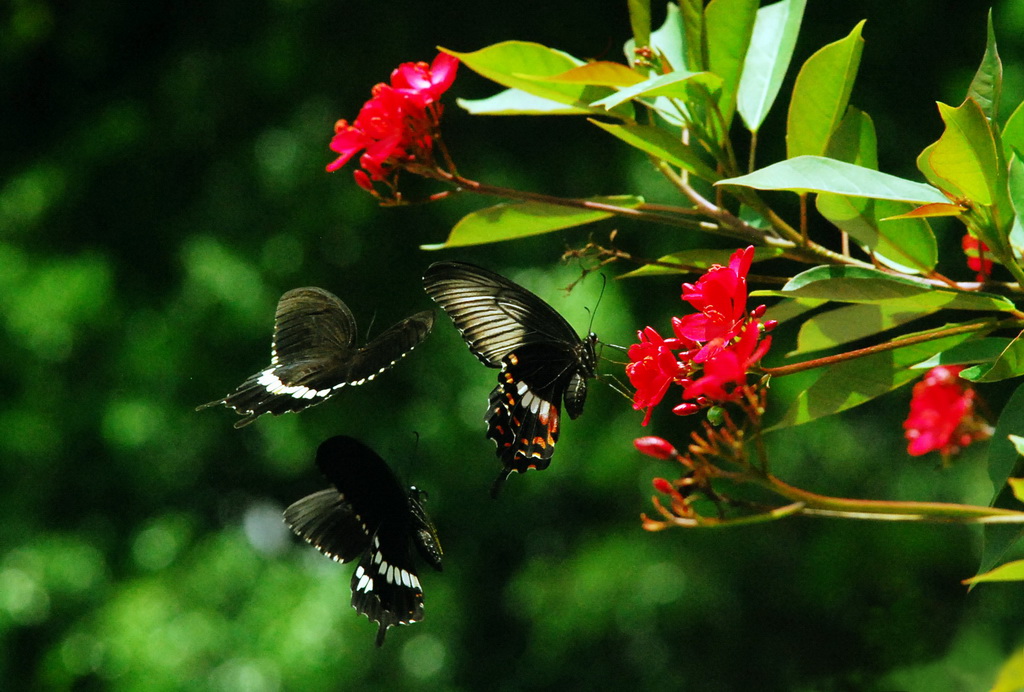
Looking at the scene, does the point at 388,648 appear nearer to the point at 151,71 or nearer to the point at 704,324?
the point at 151,71

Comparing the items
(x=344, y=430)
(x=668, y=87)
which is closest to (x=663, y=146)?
(x=668, y=87)

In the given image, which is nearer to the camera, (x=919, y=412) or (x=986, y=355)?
(x=986, y=355)

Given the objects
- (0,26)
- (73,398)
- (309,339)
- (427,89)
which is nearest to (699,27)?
(427,89)

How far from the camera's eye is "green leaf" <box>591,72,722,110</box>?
78 centimetres

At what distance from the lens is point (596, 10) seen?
3406 mm

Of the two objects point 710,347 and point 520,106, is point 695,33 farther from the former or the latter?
point 710,347

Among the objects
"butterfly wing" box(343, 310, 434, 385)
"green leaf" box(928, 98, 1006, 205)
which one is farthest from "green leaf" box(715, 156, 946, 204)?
"butterfly wing" box(343, 310, 434, 385)

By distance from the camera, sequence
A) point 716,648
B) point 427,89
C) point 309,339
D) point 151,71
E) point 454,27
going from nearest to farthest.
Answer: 1. point 427,89
2. point 309,339
3. point 716,648
4. point 454,27
5. point 151,71

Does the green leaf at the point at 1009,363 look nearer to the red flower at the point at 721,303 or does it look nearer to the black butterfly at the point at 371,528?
the red flower at the point at 721,303

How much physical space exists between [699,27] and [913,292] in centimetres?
28

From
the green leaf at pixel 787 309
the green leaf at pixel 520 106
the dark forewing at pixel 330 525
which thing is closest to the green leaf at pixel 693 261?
the green leaf at pixel 787 309

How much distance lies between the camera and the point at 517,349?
1.13 m

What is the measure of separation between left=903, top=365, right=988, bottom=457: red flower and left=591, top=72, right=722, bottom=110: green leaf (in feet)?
1.85

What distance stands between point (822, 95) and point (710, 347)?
286 mm
